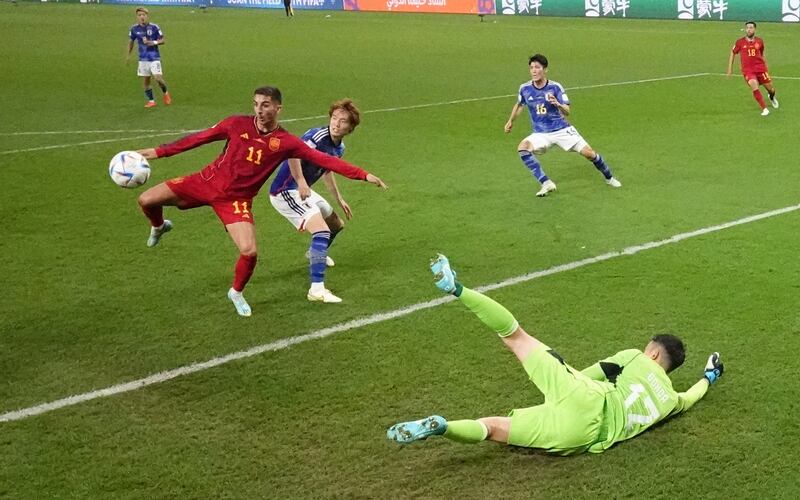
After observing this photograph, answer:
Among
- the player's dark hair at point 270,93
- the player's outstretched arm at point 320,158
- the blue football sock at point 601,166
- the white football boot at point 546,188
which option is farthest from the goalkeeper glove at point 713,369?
the blue football sock at point 601,166

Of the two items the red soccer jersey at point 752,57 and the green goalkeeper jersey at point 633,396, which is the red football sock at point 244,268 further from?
the red soccer jersey at point 752,57

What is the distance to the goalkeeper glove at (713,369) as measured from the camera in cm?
664

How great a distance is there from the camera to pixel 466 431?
566cm

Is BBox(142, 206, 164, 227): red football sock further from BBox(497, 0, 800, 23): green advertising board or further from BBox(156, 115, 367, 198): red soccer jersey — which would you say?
BBox(497, 0, 800, 23): green advertising board

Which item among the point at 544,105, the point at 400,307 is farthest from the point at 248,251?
the point at 544,105

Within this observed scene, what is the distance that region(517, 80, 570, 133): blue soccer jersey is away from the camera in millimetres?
12984

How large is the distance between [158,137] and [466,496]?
519 inches

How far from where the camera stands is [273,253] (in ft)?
33.7

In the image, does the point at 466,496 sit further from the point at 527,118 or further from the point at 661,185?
the point at 527,118

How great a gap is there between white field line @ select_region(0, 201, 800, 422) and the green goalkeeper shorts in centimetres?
244

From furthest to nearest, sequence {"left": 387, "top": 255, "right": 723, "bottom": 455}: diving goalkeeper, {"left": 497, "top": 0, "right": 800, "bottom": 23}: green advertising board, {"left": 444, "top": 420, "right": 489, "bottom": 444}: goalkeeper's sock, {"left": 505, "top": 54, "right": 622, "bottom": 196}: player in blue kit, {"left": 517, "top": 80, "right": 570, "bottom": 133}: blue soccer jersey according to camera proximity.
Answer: {"left": 497, "top": 0, "right": 800, "bottom": 23}: green advertising board < {"left": 517, "top": 80, "right": 570, "bottom": 133}: blue soccer jersey < {"left": 505, "top": 54, "right": 622, "bottom": 196}: player in blue kit < {"left": 387, "top": 255, "right": 723, "bottom": 455}: diving goalkeeper < {"left": 444, "top": 420, "right": 489, "bottom": 444}: goalkeeper's sock

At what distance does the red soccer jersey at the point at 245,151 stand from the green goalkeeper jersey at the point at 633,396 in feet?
11.1

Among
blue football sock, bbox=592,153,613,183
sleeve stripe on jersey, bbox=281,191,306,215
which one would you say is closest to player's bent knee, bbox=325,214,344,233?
sleeve stripe on jersey, bbox=281,191,306,215

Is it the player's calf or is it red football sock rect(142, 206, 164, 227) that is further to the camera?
the player's calf
